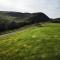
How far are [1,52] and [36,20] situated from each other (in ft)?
374

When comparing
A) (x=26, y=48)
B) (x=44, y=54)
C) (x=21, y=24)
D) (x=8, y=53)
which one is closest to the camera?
(x=44, y=54)

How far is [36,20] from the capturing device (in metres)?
154

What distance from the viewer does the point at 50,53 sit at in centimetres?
3753

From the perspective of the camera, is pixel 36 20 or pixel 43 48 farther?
pixel 36 20

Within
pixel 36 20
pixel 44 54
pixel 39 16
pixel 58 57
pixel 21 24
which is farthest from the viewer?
pixel 39 16

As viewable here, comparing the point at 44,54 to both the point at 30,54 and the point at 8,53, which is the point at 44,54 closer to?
the point at 30,54

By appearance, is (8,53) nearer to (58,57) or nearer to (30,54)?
(30,54)

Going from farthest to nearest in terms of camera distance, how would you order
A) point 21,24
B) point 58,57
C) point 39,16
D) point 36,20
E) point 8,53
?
point 39,16
point 36,20
point 21,24
point 8,53
point 58,57

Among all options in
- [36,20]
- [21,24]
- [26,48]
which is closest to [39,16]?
[36,20]

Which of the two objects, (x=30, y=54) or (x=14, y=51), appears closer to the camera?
(x=30, y=54)

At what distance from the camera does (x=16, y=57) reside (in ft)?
122

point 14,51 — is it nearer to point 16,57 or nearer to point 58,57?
point 16,57

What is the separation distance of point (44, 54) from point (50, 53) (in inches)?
55.5

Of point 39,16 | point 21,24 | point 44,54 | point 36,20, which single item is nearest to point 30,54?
point 44,54
